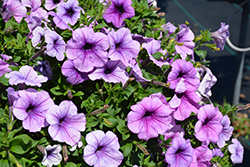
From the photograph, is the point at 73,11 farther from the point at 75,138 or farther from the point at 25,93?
the point at 75,138

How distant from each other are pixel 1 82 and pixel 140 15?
0.81m

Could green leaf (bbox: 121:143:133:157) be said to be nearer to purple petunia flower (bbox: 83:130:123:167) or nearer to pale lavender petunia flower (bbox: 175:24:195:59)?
purple petunia flower (bbox: 83:130:123:167)

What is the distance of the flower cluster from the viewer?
42.0 inches

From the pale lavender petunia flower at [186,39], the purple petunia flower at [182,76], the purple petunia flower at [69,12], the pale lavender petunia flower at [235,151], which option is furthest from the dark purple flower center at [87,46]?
the pale lavender petunia flower at [235,151]

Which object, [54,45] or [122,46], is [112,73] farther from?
[54,45]

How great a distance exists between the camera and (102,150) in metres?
1.12

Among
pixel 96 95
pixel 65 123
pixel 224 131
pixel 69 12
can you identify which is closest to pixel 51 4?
pixel 69 12

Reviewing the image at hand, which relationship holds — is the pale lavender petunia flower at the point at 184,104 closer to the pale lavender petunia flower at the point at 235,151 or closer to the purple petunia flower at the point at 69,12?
the pale lavender petunia flower at the point at 235,151

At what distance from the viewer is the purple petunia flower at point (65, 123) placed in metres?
1.04

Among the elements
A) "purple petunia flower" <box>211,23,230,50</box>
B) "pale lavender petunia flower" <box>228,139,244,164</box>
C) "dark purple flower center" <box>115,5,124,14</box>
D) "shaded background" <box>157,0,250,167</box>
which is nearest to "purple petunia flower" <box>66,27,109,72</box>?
"dark purple flower center" <box>115,5,124,14</box>

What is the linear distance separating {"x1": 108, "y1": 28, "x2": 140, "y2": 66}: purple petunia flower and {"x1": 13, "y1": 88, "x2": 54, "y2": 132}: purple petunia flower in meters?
0.35

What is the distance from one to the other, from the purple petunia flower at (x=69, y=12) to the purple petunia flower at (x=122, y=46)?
0.23 m

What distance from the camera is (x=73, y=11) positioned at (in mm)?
1340

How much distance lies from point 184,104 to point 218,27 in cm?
595
